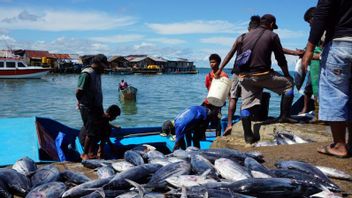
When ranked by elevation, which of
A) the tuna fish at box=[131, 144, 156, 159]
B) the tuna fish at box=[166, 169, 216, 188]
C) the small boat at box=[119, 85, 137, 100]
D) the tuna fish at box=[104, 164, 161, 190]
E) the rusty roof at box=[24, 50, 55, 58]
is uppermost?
the rusty roof at box=[24, 50, 55, 58]

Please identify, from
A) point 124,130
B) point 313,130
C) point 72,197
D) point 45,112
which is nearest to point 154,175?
point 72,197

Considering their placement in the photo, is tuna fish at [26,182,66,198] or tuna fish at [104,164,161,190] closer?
tuna fish at [26,182,66,198]

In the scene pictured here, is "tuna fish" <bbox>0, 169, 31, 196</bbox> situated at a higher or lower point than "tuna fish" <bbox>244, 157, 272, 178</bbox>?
lower

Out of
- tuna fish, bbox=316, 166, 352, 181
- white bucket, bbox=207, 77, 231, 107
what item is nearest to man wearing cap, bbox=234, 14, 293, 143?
white bucket, bbox=207, 77, 231, 107

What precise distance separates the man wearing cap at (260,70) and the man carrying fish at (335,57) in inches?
73.7

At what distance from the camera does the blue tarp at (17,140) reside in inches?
274

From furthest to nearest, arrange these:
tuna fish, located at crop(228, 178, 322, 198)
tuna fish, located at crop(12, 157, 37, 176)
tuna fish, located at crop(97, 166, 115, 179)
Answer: tuna fish, located at crop(12, 157, 37, 176) → tuna fish, located at crop(97, 166, 115, 179) → tuna fish, located at crop(228, 178, 322, 198)

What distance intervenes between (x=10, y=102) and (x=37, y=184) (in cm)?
3203

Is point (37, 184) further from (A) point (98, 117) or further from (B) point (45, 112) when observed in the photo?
(B) point (45, 112)

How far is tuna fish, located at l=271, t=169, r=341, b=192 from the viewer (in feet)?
11.1

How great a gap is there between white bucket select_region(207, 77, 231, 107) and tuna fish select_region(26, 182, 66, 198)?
13.9ft

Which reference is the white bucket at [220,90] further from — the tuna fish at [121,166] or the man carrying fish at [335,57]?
the tuna fish at [121,166]

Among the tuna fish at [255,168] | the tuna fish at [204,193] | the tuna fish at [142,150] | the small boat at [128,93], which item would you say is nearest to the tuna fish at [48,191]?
the tuna fish at [204,193]

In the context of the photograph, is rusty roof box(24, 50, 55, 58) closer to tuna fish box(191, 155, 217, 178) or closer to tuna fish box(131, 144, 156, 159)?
tuna fish box(131, 144, 156, 159)
